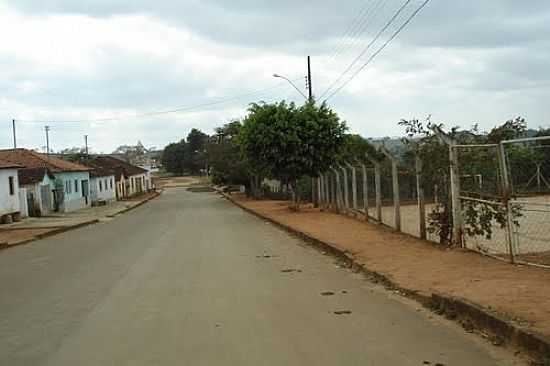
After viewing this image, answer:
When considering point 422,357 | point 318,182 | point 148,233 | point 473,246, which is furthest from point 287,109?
point 422,357

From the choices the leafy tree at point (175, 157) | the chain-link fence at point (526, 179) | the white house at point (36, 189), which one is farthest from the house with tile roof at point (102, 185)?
the leafy tree at point (175, 157)

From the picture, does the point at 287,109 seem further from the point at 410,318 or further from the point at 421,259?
the point at 410,318

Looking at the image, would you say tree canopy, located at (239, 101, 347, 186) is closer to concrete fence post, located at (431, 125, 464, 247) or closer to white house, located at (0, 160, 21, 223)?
white house, located at (0, 160, 21, 223)

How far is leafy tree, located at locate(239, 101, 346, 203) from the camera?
110 ft

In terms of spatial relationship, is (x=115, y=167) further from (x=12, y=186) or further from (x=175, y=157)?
(x=175, y=157)

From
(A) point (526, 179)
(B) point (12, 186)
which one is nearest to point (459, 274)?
(A) point (526, 179)

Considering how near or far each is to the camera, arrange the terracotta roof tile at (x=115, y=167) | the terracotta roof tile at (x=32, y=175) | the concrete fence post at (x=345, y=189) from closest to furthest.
Answer: the concrete fence post at (x=345, y=189) → the terracotta roof tile at (x=32, y=175) → the terracotta roof tile at (x=115, y=167)

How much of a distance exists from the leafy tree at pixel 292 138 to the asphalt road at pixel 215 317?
56.2 ft

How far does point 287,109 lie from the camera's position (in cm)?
3412

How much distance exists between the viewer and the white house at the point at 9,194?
3809 centimetres

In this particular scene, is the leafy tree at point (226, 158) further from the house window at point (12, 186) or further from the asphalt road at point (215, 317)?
the asphalt road at point (215, 317)

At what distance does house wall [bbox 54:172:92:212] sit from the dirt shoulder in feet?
120

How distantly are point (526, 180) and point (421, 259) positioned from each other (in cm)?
261

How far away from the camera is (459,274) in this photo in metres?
11.1
